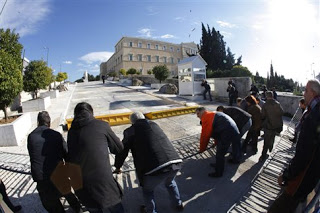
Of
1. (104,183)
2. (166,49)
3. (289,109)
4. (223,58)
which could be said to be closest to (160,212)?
(104,183)

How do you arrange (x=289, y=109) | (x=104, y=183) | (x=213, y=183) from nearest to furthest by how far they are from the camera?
(x=104, y=183), (x=213, y=183), (x=289, y=109)

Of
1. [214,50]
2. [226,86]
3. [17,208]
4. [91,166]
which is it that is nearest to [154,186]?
[91,166]

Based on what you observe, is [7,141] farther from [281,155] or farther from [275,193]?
[281,155]

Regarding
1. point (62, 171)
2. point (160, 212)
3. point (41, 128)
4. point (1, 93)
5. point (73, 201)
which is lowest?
point (160, 212)

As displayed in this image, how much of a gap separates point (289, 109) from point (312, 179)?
8.97 m

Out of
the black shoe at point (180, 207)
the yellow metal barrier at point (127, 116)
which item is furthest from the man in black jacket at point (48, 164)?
the yellow metal barrier at point (127, 116)

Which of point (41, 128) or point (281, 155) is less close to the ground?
point (41, 128)

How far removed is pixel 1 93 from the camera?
621cm

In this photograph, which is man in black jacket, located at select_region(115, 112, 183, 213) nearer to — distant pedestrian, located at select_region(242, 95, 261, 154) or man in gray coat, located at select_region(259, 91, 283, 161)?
man in gray coat, located at select_region(259, 91, 283, 161)

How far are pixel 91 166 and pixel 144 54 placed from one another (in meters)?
59.1

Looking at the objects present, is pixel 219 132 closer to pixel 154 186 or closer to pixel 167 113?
pixel 154 186

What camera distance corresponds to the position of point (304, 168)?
189 centimetres

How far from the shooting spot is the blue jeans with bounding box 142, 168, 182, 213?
2.54 m

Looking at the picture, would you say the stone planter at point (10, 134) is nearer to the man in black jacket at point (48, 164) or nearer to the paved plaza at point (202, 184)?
the paved plaza at point (202, 184)
